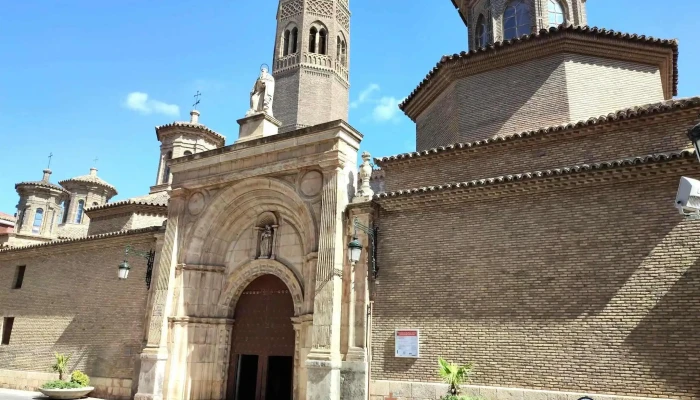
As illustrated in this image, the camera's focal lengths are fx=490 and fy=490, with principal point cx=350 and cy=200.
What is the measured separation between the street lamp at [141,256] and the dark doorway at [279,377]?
4.59 m

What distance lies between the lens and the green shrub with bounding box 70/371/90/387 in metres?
13.9

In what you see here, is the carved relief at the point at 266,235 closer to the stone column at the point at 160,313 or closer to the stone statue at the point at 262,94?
the stone column at the point at 160,313

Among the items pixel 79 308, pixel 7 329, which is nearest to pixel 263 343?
pixel 79 308

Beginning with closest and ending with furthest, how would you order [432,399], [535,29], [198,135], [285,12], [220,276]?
1. [432,399]
2. [220,276]
3. [535,29]
4. [285,12]
5. [198,135]

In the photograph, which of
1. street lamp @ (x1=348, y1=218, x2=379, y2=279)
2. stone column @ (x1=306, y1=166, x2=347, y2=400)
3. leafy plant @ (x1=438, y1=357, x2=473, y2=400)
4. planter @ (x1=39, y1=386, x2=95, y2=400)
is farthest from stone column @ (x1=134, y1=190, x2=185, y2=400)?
leafy plant @ (x1=438, y1=357, x2=473, y2=400)

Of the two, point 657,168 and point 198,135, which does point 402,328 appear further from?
point 198,135

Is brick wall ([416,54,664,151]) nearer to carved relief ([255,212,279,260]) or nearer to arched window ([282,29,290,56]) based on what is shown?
carved relief ([255,212,279,260])

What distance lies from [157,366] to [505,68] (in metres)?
12.4

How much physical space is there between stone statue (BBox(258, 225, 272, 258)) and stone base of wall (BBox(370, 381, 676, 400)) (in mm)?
4535

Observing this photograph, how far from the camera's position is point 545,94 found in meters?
13.2

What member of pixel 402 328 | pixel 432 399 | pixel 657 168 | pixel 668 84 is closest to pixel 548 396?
pixel 432 399

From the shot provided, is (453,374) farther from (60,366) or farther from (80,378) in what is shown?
(60,366)

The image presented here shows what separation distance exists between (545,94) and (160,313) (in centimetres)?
1186

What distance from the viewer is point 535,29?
15.8 m
